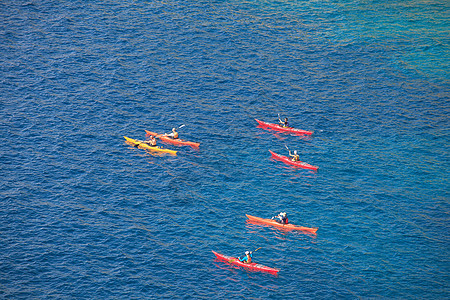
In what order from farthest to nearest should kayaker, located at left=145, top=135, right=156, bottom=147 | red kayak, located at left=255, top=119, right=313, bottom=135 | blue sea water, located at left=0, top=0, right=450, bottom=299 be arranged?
red kayak, located at left=255, top=119, right=313, bottom=135, kayaker, located at left=145, top=135, right=156, bottom=147, blue sea water, located at left=0, top=0, right=450, bottom=299

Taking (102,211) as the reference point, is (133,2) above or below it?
above

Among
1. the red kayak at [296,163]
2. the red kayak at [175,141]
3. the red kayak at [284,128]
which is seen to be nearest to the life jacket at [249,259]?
the red kayak at [296,163]

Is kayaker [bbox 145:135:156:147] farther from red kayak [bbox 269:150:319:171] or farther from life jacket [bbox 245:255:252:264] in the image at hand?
life jacket [bbox 245:255:252:264]

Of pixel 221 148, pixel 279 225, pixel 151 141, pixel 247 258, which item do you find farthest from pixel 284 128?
pixel 247 258

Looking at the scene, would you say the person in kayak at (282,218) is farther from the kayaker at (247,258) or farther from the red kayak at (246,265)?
the red kayak at (246,265)

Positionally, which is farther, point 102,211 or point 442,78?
point 442,78

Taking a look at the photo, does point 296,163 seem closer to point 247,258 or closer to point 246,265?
point 247,258

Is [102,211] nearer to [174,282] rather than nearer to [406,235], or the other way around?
[174,282]

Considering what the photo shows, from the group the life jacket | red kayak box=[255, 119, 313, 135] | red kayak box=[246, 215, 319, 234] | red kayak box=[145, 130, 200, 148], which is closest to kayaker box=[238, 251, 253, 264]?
the life jacket

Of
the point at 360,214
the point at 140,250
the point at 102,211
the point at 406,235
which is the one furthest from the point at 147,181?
the point at 406,235
